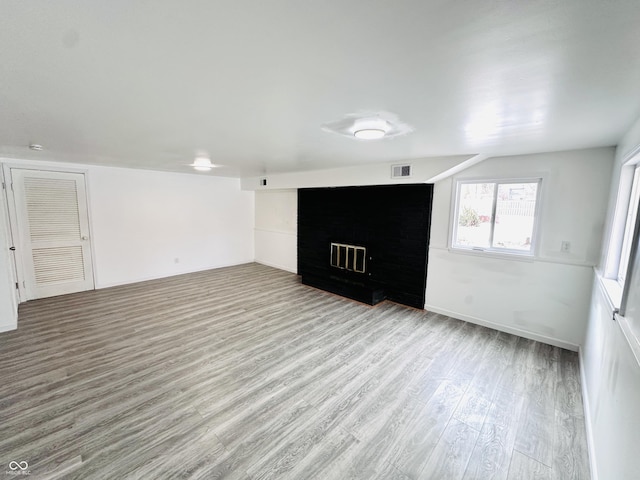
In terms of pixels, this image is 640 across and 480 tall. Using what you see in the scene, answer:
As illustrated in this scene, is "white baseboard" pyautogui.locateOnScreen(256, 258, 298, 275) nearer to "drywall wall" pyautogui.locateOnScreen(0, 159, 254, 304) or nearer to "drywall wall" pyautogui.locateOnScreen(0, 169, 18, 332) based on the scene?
"drywall wall" pyautogui.locateOnScreen(0, 159, 254, 304)

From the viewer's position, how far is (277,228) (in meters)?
6.87

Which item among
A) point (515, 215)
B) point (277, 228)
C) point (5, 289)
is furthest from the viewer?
point (277, 228)

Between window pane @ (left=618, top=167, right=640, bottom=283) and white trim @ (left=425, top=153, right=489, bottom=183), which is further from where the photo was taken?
white trim @ (left=425, top=153, right=489, bottom=183)

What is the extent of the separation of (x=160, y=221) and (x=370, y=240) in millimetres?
4450

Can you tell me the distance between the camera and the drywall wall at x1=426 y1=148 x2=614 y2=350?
2.97 m

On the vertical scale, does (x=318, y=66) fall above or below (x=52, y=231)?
above

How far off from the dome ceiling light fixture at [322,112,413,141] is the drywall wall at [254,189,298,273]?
159 inches

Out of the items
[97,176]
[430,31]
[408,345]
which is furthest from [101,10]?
[97,176]

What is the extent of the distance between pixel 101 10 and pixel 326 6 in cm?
→ 76

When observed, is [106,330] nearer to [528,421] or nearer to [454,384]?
[454,384]

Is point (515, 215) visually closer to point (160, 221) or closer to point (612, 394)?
point (612, 394)

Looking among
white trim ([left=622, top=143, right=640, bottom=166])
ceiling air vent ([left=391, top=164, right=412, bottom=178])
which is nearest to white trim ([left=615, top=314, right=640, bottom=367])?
white trim ([left=622, top=143, right=640, bottom=166])

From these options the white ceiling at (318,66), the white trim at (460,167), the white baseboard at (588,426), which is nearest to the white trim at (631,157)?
the white ceiling at (318,66)

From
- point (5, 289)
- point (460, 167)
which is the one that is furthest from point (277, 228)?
point (5, 289)
